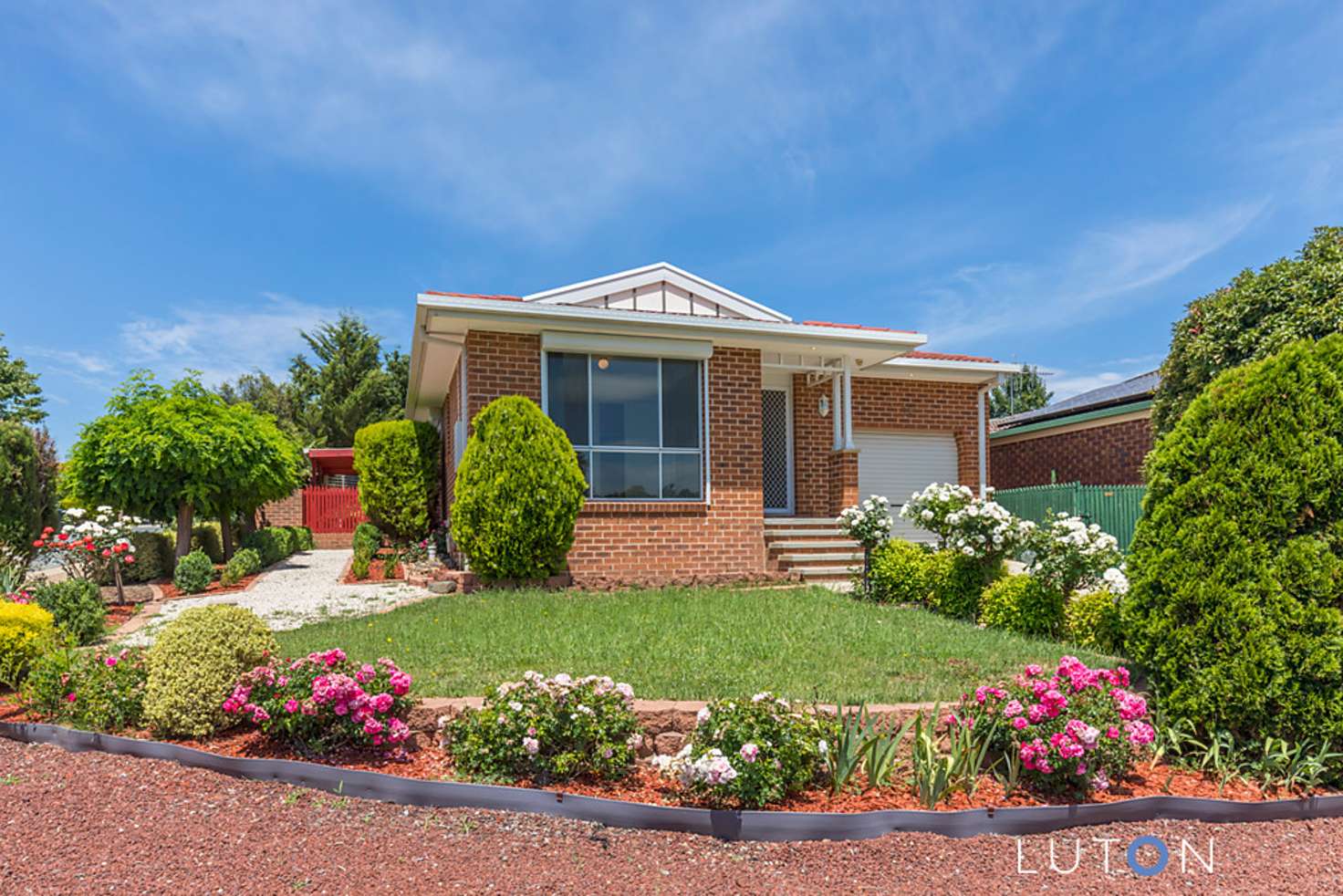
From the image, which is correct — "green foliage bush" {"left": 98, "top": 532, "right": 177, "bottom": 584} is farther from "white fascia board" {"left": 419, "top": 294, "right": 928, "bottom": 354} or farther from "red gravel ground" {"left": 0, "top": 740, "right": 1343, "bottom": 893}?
"red gravel ground" {"left": 0, "top": 740, "right": 1343, "bottom": 893}

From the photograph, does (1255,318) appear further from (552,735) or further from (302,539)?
(302,539)

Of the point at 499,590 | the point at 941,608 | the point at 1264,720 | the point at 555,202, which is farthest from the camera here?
the point at 555,202

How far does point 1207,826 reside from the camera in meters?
3.51

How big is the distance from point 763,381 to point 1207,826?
987cm

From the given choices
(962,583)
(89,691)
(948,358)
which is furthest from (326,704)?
(948,358)

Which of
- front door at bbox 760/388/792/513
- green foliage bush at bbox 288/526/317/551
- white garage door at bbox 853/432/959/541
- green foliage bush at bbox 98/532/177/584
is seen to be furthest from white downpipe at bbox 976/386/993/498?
green foliage bush at bbox 288/526/317/551

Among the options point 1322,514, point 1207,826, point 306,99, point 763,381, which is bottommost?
point 1207,826

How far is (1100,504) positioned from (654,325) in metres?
7.81

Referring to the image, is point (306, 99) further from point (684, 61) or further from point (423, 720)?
point (423, 720)

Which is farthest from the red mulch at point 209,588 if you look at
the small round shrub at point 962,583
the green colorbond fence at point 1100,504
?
the green colorbond fence at point 1100,504

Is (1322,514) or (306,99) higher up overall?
(306,99)

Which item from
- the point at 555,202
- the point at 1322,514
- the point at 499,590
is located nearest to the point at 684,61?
the point at 555,202

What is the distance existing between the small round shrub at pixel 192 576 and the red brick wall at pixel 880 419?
885 cm

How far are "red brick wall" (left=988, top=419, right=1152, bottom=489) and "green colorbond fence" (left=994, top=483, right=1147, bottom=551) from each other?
1480mm
